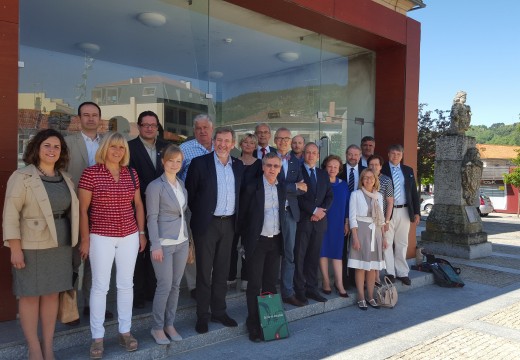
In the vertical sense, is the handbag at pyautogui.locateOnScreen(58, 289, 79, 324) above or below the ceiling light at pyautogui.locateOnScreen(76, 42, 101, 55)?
below

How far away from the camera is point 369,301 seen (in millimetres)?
5406

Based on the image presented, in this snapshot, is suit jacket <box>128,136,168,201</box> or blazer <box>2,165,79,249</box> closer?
blazer <box>2,165,79,249</box>

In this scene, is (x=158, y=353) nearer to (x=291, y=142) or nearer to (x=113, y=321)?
(x=113, y=321)

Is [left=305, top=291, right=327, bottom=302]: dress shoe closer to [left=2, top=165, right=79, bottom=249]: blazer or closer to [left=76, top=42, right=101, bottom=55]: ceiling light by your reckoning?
[left=2, top=165, right=79, bottom=249]: blazer

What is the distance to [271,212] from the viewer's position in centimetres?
421

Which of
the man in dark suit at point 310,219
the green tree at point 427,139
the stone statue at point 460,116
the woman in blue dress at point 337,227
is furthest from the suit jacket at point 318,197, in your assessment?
the green tree at point 427,139

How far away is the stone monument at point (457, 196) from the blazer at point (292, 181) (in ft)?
21.1

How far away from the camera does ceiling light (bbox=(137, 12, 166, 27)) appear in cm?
609

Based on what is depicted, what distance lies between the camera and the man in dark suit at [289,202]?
4596 mm

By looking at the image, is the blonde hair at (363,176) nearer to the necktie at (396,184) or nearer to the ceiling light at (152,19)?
the necktie at (396,184)

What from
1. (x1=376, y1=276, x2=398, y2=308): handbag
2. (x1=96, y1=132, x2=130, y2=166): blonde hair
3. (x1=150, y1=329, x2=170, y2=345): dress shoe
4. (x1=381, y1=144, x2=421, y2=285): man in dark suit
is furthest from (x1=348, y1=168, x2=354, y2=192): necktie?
(x1=96, y1=132, x2=130, y2=166): blonde hair

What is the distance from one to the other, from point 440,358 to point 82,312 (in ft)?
11.4

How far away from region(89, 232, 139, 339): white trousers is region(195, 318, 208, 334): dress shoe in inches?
30.4

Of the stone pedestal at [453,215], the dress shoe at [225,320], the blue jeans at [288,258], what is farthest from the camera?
the stone pedestal at [453,215]
